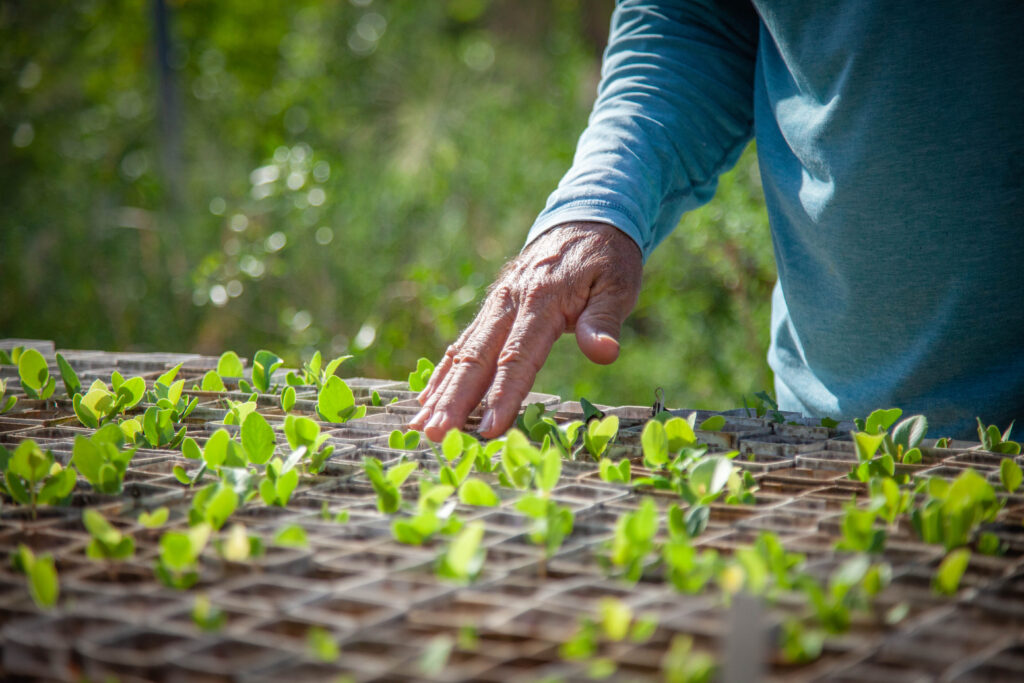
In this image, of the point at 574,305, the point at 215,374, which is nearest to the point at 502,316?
the point at 574,305

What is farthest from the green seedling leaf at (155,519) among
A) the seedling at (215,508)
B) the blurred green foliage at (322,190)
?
the blurred green foliage at (322,190)

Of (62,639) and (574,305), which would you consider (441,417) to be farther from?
(62,639)

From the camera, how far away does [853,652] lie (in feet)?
1.80

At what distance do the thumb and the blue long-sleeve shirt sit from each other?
0.16 metres

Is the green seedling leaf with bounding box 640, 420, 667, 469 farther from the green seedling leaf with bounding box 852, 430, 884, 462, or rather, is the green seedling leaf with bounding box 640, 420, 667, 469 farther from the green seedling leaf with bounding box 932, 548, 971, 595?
the green seedling leaf with bounding box 932, 548, 971, 595

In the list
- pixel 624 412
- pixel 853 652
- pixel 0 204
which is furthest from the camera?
pixel 0 204

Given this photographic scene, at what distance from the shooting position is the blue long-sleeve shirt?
54.9 inches

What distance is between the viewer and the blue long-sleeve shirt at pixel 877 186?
139 centimetres

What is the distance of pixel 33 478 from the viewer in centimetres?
82

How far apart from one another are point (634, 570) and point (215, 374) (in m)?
0.94

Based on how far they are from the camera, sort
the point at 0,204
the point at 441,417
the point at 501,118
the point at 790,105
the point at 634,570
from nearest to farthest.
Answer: the point at 634,570, the point at 441,417, the point at 790,105, the point at 501,118, the point at 0,204

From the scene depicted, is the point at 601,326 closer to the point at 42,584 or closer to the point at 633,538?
the point at 633,538

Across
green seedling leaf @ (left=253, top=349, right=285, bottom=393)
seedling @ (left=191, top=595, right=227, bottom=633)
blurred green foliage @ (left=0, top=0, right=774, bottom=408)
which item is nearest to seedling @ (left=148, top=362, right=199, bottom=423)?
green seedling leaf @ (left=253, top=349, right=285, bottom=393)

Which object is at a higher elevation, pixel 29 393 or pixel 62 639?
pixel 29 393
